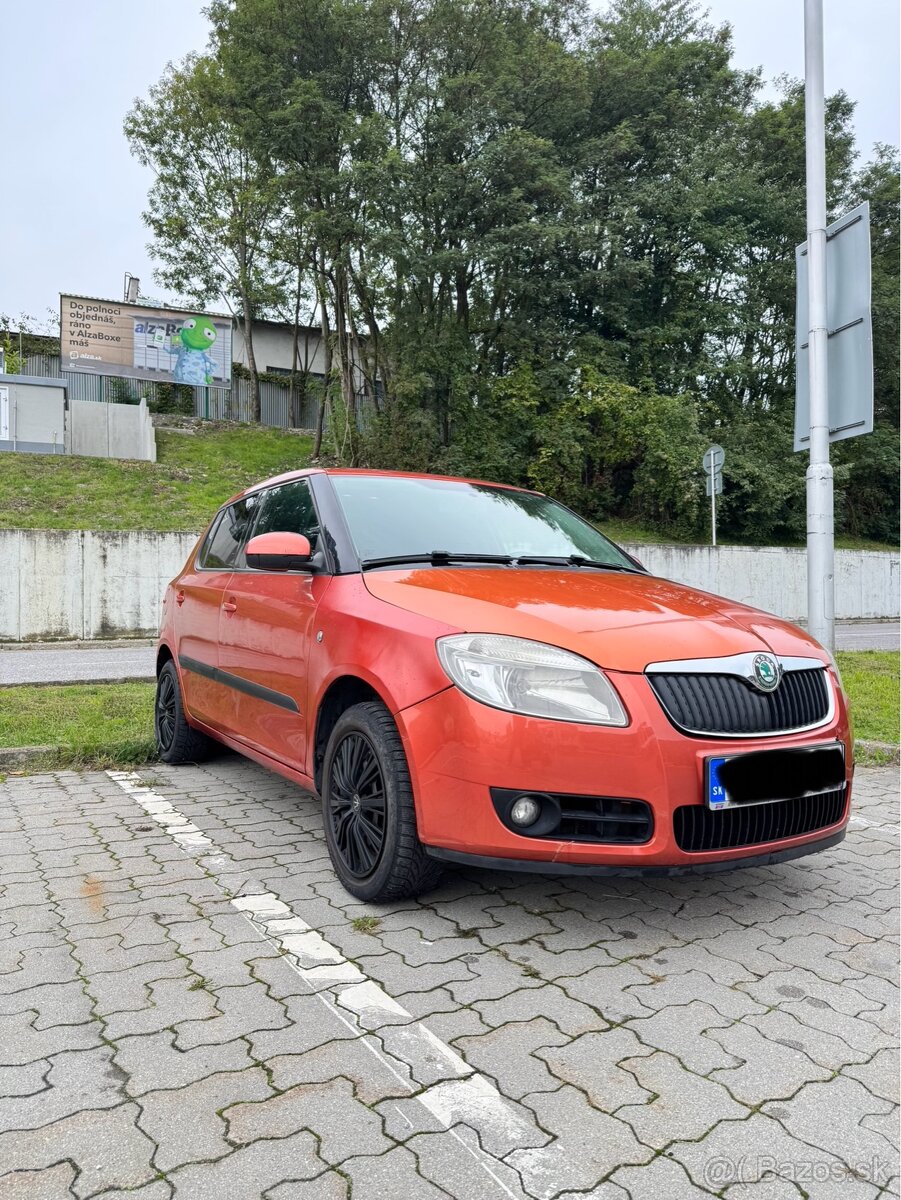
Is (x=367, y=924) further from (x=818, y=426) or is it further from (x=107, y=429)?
(x=107, y=429)

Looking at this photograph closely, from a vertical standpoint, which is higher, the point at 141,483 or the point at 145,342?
the point at 145,342

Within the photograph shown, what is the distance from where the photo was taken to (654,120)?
25.1 metres

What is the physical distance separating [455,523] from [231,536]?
1.62 m

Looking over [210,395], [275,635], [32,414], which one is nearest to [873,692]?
[275,635]

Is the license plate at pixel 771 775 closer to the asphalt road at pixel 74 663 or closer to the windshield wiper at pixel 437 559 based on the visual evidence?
the windshield wiper at pixel 437 559

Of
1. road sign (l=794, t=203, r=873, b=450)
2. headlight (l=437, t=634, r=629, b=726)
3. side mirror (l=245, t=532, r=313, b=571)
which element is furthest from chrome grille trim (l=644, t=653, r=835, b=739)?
road sign (l=794, t=203, r=873, b=450)

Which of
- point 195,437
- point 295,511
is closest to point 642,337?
point 195,437

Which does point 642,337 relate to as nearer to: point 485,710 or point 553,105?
point 553,105

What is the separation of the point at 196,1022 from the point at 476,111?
24.1m

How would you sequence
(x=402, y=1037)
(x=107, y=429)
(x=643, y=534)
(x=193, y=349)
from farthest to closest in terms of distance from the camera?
(x=193, y=349) → (x=107, y=429) → (x=643, y=534) → (x=402, y=1037)

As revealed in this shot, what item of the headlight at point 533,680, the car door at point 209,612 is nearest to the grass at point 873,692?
the headlight at point 533,680

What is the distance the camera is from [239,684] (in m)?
4.30

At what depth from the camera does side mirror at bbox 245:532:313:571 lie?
3.64 metres

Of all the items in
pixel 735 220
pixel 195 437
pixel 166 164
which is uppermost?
pixel 166 164
